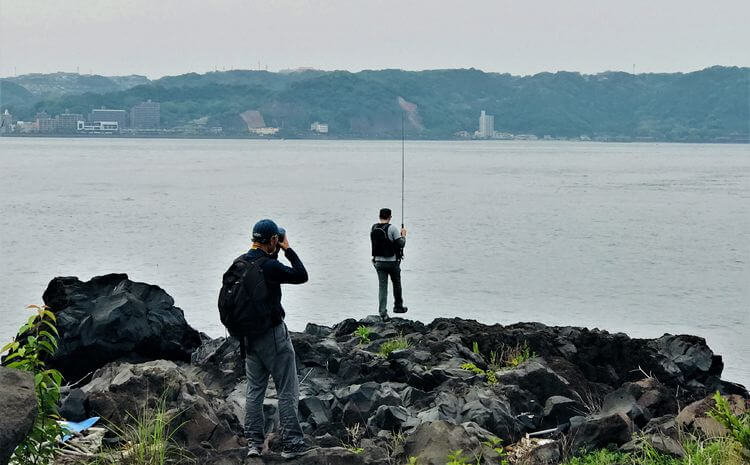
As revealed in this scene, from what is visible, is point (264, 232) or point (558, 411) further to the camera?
point (558, 411)

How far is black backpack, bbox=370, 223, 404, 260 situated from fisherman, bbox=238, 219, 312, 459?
724 centimetres

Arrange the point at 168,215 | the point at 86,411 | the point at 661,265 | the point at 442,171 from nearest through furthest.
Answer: the point at 86,411 < the point at 661,265 < the point at 168,215 < the point at 442,171

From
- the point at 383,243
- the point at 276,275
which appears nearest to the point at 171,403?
the point at 276,275

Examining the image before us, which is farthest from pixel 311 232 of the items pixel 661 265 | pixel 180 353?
pixel 180 353

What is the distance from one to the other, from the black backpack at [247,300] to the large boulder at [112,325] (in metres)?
4.25

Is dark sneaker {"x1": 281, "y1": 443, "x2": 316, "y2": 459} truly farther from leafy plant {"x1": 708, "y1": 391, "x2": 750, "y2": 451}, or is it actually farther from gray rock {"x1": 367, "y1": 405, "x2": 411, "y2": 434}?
leafy plant {"x1": 708, "y1": 391, "x2": 750, "y2": 451}

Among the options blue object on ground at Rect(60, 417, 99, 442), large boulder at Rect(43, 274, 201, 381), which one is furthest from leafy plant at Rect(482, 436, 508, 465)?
large boulder at Rect(43, 274, 201, 381)

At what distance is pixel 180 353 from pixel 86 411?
3584mm

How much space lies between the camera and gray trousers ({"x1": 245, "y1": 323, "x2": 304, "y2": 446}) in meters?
8.61

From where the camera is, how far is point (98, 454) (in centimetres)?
831

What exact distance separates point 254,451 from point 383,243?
773 centimetres

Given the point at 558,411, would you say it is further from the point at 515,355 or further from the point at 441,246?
the point at 441,246

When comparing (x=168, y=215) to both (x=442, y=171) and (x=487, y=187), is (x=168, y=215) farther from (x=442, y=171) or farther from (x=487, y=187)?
(x=442, y=171)

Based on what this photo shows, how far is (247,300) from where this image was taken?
838 cm
